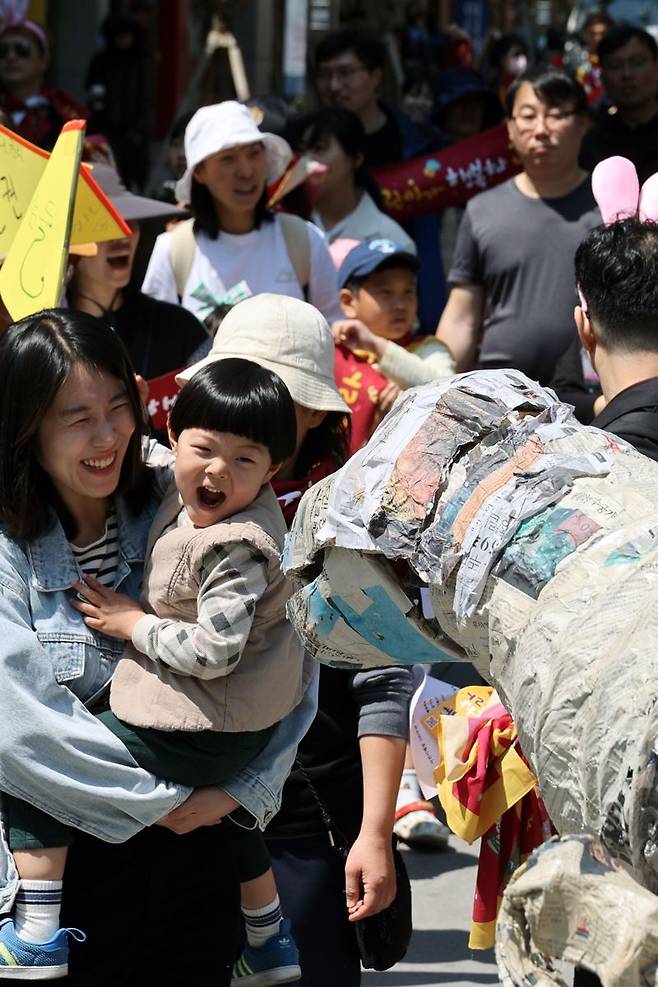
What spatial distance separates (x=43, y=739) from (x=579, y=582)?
1.13 metres

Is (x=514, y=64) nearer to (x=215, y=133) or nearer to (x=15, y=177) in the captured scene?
(x=215, y=133)

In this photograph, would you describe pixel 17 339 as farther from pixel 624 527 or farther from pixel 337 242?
pixel 337 242

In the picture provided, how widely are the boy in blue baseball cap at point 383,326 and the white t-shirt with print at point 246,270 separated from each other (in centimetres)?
7

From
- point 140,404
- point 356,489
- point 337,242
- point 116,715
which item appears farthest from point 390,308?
point 356,489

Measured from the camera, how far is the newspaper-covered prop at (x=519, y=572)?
131 cm

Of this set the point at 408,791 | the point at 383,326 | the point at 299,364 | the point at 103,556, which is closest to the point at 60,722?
the point at 103,556

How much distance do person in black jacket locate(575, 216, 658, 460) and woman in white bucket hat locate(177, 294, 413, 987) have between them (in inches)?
21.7

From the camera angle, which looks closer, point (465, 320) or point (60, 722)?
point (60, 722)

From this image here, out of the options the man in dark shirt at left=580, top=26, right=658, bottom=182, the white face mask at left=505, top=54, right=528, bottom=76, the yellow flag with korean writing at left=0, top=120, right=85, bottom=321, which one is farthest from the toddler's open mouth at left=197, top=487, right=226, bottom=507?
the white face mask at left=505, top=54, right=528, bottom=76


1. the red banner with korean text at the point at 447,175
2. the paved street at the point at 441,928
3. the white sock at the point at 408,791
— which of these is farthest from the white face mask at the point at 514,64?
Answer: the paved street at the point at 441,928

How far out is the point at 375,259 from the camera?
480 centimetres

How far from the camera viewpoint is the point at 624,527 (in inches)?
56.1

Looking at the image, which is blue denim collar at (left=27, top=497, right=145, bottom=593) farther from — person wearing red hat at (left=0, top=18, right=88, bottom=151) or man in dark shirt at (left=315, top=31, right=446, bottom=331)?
person wearing red hat at (left=0, top=18, right=88, bottom=151)

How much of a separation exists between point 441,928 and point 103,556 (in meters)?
2.11
